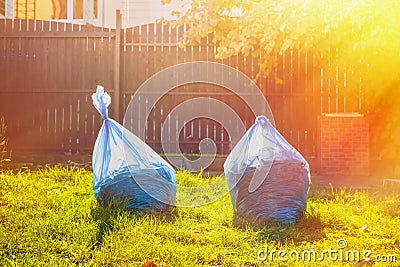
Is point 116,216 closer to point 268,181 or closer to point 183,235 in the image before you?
point 183,235

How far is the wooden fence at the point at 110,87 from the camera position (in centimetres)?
760

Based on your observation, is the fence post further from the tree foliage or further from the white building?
the white building

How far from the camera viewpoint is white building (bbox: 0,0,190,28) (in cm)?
1501

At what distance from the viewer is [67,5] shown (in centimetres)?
1616

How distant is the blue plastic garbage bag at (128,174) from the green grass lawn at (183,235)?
142 millimetres

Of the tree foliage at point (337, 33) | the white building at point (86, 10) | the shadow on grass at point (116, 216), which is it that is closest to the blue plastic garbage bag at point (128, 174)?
the shadow on grass at point (116, 216)

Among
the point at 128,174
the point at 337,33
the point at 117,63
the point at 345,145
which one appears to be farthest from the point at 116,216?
the point at 117,63

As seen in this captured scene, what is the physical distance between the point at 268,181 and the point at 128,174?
96 centimetres

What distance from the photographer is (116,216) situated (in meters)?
3.14

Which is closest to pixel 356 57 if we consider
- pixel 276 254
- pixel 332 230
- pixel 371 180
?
pixel 371 180

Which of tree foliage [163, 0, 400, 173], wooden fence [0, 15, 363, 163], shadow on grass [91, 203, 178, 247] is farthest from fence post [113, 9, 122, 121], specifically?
shadow on grass [91, 203, 178, 247]

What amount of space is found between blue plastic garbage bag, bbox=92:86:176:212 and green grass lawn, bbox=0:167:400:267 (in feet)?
0.47

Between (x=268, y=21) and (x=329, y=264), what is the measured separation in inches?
124

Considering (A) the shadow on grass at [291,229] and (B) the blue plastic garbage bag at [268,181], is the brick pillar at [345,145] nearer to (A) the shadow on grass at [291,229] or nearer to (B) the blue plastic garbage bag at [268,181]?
(B) the blue plastic garbage bag at [268,181]
